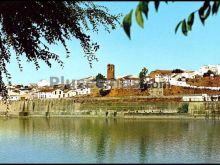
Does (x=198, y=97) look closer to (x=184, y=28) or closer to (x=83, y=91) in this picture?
(x=83, y=91)

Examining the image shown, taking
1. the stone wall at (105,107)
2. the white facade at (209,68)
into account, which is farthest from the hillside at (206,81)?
the stone wall at (105,107)

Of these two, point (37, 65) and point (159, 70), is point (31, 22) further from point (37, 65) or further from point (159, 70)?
point (159, 70)

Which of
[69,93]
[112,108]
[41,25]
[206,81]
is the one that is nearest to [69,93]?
[69,93]

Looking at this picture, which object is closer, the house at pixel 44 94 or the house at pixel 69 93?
the house at pixel 69 93

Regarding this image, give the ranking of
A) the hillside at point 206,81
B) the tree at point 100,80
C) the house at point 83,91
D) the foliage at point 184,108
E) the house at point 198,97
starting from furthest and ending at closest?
1. the house at point 83,91
2. the tree at point 100,80
3. the hillside at point 206,81
4. the house at point 198,97
5. the foliage at point 184,108

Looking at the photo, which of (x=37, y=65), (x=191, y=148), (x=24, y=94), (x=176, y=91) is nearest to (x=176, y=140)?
(x=191, y=148)

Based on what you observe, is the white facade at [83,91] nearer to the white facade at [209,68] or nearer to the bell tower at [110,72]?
the bell tower at [110,72]

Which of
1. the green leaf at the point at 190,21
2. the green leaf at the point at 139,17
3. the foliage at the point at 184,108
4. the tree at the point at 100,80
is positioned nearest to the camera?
the green leaf at the point at 139,17

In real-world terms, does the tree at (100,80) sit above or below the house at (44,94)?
above

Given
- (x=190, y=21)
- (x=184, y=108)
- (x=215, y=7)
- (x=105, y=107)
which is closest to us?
(x=215, y=7)

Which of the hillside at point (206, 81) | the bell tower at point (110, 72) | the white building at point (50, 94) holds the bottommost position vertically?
the white building at point (50, 94)

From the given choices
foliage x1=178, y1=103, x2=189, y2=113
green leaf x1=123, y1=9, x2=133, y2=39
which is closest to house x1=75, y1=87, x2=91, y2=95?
foliage x1=178, y1=103, x2=189, y2=113

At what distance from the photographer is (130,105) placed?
78.4 metres

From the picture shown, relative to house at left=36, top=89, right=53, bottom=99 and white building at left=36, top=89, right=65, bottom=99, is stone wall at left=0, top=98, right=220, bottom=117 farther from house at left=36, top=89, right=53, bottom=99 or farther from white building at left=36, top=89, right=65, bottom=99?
house at left=36, top=89, right=53, bottom=99
